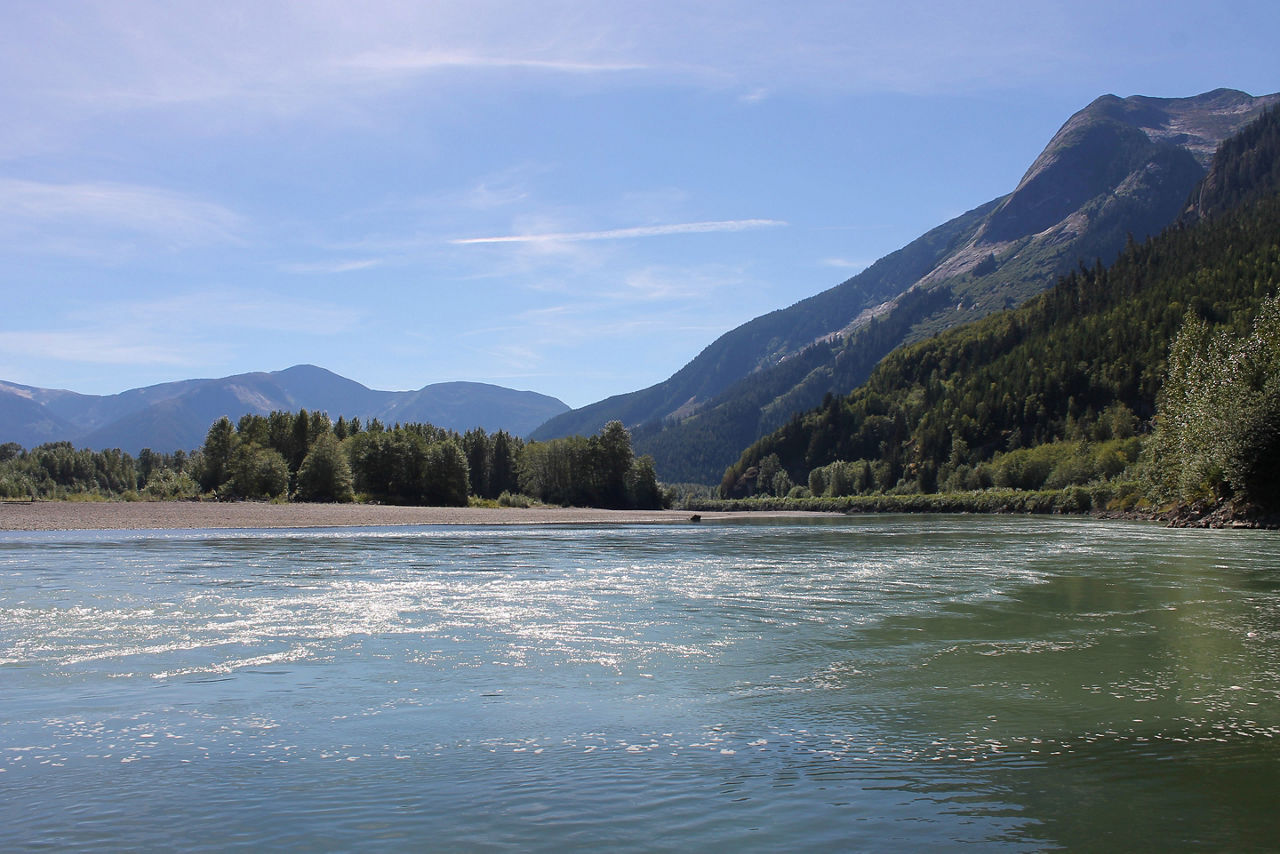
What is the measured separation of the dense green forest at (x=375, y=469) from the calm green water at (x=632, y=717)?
76.4m

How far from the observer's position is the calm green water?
796cm

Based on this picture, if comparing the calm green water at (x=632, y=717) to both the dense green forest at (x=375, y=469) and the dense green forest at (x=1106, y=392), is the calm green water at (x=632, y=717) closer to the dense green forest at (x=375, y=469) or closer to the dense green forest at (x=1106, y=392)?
the dense green forest at (x=1106, y=392)

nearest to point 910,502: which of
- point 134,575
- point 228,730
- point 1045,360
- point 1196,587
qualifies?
point 1045,360

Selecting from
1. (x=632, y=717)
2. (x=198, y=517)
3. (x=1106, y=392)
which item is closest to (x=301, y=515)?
(x=198, y=517)

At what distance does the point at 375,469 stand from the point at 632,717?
108m

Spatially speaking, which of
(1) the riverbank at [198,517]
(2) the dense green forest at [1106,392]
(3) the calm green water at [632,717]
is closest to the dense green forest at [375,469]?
(1) the riverbank at [198,517]

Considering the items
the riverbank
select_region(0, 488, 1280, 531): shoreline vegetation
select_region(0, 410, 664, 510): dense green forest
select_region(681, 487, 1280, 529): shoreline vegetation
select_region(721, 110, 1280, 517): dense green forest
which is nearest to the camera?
the riverbank

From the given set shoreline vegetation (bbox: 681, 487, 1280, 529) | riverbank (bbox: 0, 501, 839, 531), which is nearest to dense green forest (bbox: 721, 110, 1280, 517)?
shoreline vegetation (bbox: 681, 487, 1280, 529)

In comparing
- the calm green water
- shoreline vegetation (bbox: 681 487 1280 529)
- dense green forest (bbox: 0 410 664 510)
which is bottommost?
shoreline vegetation (bbox: 681 487 1280 529)

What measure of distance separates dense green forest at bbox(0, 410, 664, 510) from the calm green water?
76359 millimetres

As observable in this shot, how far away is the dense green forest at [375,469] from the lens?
97000 millimetres

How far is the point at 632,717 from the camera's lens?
11742 millimetres

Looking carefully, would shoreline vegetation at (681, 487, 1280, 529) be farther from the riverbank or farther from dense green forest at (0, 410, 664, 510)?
the riverbank

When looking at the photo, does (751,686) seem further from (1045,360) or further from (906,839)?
(1045,360)
